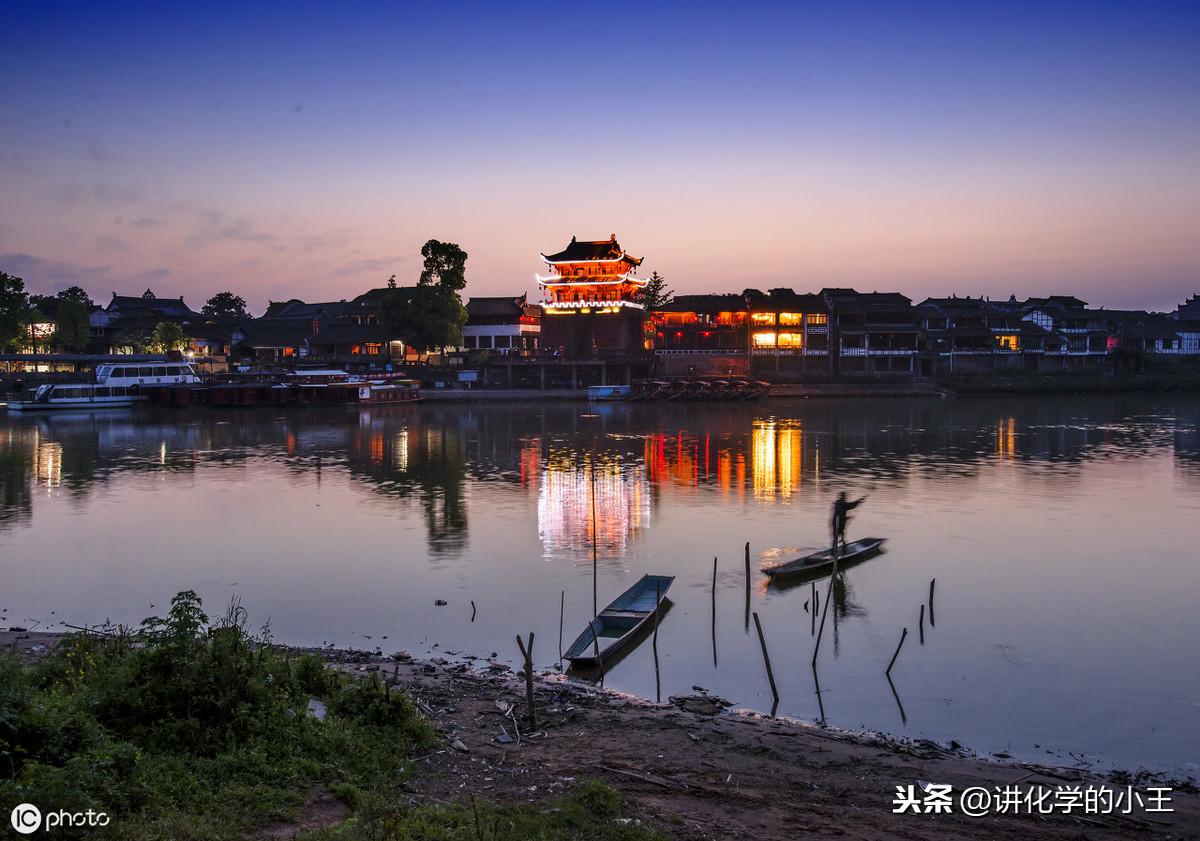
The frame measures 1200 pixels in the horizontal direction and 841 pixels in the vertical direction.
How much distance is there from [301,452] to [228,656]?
42.1m

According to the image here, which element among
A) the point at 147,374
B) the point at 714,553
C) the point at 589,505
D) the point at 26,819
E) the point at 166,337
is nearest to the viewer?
the point at 26,819

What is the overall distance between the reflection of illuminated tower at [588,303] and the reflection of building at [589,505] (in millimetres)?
Result: 49148

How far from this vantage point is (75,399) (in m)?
79.2

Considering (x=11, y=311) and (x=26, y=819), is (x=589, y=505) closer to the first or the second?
(x=26, y=819)

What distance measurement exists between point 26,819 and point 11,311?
10008cm

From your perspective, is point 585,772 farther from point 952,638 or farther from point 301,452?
A: point 301,452

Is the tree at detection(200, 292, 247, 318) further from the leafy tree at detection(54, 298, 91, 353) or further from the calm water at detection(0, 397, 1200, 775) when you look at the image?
the calm water at detection(0, 397, 1200, 775)

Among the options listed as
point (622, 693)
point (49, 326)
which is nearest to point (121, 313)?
point (49, 326)

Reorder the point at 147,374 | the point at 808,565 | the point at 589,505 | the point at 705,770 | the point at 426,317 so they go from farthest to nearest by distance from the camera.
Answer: the point at 426,317
the point at 147,374
the point at 589,505
the point at 808,565
the point at 705,770

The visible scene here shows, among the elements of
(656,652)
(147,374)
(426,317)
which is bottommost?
(656,652)

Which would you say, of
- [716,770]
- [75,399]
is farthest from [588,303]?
[716,770]

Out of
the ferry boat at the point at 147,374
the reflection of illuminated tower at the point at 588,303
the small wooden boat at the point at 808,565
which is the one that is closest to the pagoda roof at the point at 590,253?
the reflection of illuminated tower at the point at 588,303

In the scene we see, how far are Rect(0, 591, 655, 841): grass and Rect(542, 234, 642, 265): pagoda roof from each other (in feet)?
272

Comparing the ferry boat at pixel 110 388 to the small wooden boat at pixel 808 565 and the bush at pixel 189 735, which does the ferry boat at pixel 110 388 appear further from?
the bush at pixel 189 735
